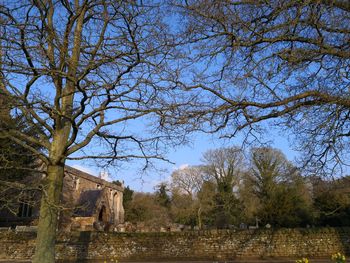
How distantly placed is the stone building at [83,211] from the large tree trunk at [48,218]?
52.8 feet

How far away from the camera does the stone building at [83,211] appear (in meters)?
32.5

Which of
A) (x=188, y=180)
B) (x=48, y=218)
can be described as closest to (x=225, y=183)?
(x=188, y=180)

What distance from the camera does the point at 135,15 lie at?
30.1 ft

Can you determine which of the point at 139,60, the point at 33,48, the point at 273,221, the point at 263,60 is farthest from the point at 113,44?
the point at 273,221

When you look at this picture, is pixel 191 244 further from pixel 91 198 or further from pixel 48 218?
pixel 91 198

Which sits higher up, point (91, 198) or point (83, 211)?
point (91, 198)

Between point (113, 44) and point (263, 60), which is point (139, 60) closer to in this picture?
point (113, 44)

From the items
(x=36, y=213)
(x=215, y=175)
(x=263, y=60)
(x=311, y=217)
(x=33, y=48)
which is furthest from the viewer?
(x=215, y=175)

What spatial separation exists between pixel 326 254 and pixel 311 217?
860cm

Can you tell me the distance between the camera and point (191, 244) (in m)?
21.3

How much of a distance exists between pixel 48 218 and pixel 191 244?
541 inches

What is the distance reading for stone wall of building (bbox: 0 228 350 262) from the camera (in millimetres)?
20688

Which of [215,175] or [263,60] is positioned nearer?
[263,60]

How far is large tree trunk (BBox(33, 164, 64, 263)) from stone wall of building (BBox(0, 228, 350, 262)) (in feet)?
41.5
